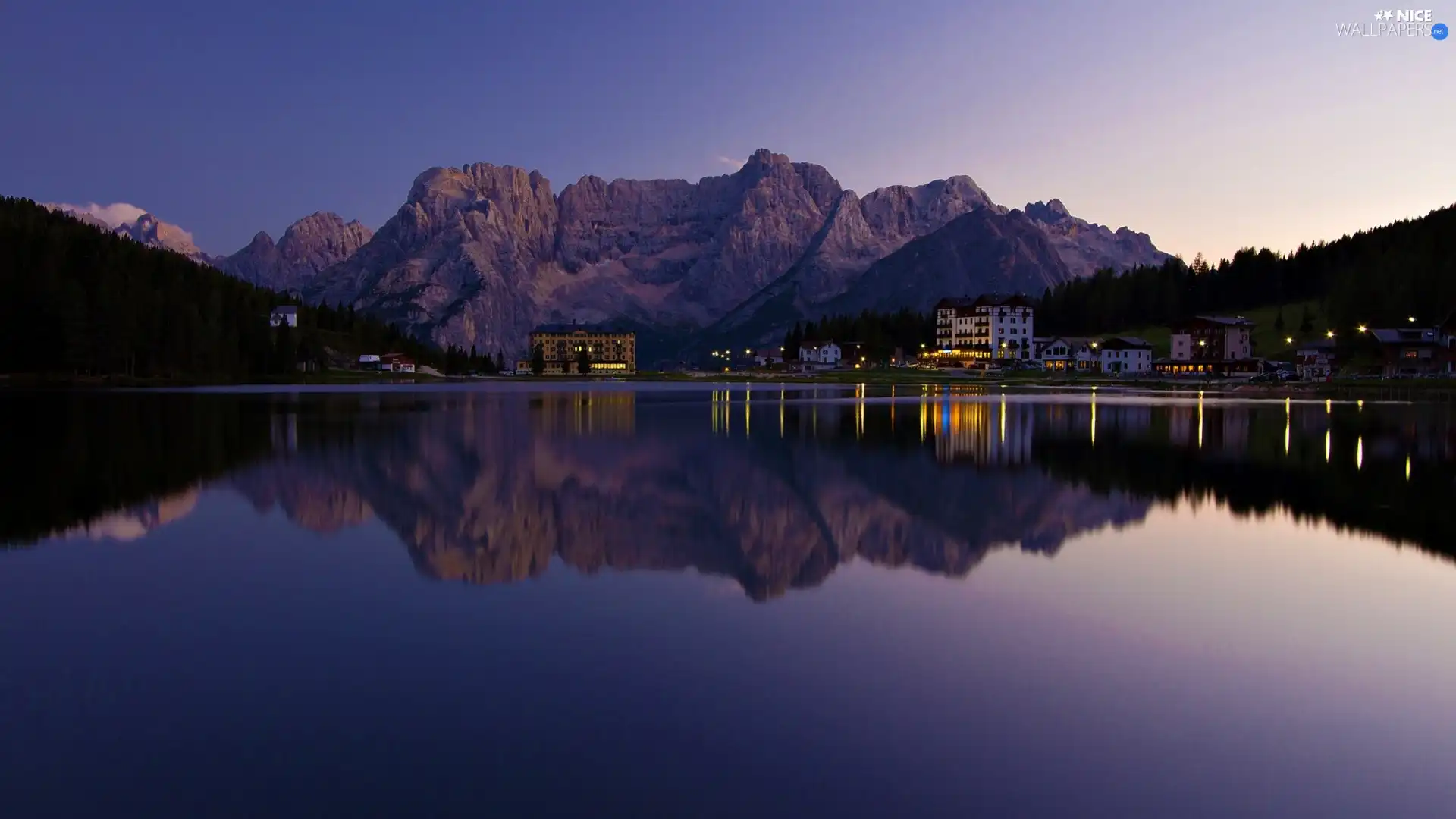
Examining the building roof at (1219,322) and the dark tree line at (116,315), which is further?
the building roof at (1219,322)

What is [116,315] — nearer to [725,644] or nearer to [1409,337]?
[725,644]

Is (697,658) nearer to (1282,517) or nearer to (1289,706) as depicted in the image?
(1289,706)

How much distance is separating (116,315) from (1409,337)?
7086 inches

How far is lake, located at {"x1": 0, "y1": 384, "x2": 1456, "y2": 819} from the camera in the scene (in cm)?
867

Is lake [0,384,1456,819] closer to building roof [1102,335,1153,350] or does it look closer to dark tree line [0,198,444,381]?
dark tree line [0,198,444,381]

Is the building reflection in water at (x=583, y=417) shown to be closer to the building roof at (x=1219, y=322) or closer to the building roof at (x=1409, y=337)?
the building roof at (x=1409, y=337)

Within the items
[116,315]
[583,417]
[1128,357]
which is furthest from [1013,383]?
[116,315]

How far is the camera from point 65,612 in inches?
570

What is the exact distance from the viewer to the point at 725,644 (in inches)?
518

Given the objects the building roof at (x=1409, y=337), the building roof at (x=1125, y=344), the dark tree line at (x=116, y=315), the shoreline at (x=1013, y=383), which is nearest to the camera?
the shoreline at (x=1013, y=383)

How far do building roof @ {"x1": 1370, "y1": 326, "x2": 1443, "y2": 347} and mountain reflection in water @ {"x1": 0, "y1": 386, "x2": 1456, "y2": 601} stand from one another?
81587 millimetres

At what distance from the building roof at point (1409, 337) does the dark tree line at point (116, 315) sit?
6819 inches

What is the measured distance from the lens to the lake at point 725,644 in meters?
8.67

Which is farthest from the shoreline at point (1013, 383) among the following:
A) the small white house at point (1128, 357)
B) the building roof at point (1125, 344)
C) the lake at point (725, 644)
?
the lake at point (725, 644)
